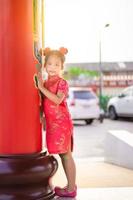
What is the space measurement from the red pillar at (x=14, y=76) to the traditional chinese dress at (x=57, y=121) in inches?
8.3

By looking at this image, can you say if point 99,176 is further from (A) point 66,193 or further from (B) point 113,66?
(B) point 113,66

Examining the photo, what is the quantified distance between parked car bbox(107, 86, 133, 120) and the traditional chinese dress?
1423cm

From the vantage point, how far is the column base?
3.98 m

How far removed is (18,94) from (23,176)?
0.74 meters

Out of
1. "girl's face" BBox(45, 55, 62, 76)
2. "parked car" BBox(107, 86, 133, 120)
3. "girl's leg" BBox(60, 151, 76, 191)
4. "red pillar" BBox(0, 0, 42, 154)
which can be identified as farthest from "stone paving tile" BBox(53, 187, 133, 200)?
"parked car" BBox(107, 86, 133, 120)

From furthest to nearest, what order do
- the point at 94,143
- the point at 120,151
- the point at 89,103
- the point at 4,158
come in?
the point at 89,103 < the point at 94,143 < the point at 120,151 < the point at 4,158

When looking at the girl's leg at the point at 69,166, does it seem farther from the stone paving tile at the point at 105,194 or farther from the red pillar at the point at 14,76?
the red pillar at the point at 14,76

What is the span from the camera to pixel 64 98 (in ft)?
13.8

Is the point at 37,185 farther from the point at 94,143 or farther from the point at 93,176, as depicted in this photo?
the point at 94,143

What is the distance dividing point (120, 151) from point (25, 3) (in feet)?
11.0

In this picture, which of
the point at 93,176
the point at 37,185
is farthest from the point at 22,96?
the point at 93,176

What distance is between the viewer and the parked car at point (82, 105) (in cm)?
1650

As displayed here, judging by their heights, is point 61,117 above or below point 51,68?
below

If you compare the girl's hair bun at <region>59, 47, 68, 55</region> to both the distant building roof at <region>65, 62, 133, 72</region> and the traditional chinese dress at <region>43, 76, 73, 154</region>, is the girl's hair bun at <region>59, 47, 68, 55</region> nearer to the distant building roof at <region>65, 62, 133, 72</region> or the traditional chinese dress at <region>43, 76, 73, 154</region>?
the traditional chinese dress at <region>43, 76, 73, 154</region>
